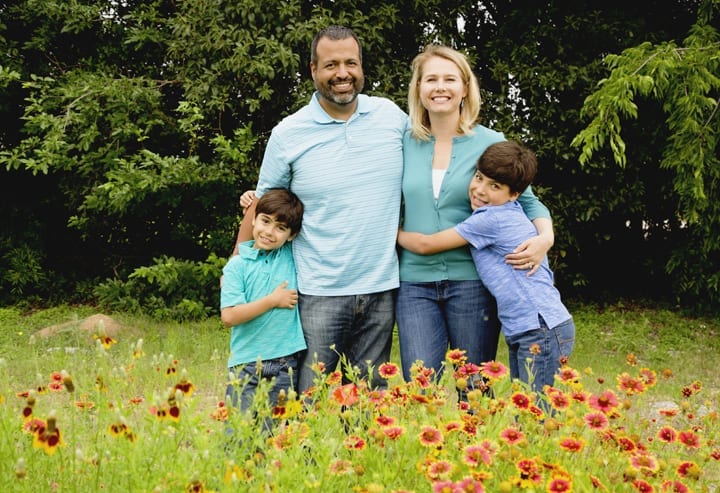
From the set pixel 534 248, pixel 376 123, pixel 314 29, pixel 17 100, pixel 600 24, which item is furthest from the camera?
pixel 17 100

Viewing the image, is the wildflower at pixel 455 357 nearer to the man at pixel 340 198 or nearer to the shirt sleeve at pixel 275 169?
the man at pixel 340 198

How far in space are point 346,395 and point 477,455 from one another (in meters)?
0.53

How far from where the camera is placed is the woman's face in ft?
9.41

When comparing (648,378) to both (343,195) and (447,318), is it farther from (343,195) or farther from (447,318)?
(343,195)

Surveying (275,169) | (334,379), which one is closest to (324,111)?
(275,169)

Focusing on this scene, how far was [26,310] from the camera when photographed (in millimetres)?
8727

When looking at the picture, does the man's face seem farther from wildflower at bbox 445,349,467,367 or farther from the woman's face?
wildflower at bbox 445,349,467,367

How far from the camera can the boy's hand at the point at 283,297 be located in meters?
2.89

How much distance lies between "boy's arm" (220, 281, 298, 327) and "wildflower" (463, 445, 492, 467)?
127 centimetres

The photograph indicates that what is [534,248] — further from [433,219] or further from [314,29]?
[314,29]

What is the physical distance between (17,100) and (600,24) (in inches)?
251

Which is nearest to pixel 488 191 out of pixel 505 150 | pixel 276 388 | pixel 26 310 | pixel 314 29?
pixel 505 150

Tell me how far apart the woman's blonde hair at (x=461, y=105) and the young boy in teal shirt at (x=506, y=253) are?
0.19 meters

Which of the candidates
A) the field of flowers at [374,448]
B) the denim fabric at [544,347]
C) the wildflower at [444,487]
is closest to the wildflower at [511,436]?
the field of flowers at [374,448]
